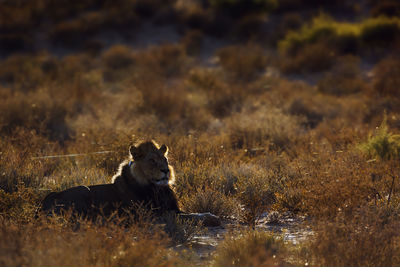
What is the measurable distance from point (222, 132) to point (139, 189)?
5.55m

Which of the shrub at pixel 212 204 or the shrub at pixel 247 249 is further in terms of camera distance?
the shrub at pixel 212 204

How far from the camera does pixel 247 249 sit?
5109mm

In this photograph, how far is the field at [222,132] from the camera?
5.13 m

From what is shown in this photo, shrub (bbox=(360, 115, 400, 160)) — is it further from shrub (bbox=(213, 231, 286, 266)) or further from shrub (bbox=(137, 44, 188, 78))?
shrub (bbox=(137, 44, 188, 78))

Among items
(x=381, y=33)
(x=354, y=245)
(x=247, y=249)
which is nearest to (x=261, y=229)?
(x=247, y=249)

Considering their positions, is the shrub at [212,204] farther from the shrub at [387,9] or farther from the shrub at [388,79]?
the shrub at [387,9]

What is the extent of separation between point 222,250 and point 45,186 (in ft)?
12.2

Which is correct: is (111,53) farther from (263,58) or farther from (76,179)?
(76,179)

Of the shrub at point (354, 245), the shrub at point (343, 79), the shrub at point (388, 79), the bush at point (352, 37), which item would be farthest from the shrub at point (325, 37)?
the shrub at point (354, 245)

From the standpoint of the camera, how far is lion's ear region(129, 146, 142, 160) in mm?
6529

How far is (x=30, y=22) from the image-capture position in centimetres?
3494

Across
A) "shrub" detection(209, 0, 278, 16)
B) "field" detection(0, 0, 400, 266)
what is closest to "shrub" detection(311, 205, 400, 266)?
"field" detection(0, 0, 400, 266)

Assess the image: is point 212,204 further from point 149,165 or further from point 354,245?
point 354,245

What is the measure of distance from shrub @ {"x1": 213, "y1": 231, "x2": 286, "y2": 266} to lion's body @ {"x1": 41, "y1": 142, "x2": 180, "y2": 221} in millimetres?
1281
